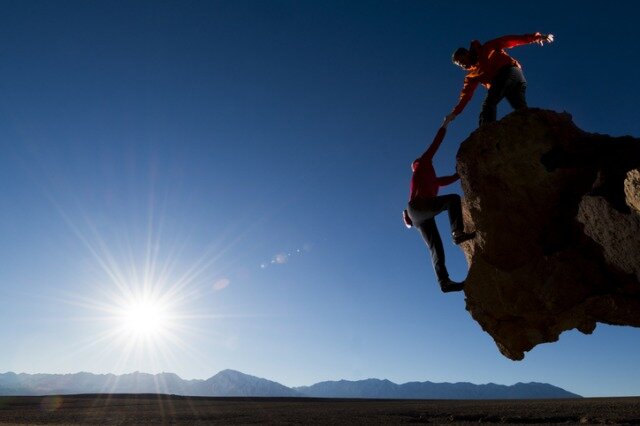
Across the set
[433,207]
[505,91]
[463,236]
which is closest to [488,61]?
[505,91]

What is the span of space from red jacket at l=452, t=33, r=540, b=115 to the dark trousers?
11cm

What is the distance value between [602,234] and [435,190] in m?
2.20

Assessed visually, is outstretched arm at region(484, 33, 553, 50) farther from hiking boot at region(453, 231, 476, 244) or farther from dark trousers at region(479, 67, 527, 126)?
hiking boot at region(453, 231, 476, 244)

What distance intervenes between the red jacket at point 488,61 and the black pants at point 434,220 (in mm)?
1296

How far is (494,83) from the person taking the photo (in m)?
5.79

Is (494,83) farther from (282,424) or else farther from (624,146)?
(282,424)

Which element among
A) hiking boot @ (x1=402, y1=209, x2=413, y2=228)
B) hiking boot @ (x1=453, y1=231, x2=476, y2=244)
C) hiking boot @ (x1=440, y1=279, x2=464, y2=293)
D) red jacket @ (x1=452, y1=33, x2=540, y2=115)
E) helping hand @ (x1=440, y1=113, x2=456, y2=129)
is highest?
red jacket @ (x1=452, y1=33, x2=540, y2=115)

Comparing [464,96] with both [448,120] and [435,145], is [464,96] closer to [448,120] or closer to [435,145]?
[448,120]

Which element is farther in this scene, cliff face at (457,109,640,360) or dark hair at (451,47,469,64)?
dark hair at (451,47,469,64)

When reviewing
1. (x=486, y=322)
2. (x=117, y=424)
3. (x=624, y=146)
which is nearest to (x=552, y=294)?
(x=486, y=322)

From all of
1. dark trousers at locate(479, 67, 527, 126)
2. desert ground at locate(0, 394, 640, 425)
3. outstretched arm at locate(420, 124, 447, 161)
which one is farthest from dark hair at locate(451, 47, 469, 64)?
desert ground at locate(0, 394, 640, 425)

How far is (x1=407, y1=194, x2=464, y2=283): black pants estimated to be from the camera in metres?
5.86

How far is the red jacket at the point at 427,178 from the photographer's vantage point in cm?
610

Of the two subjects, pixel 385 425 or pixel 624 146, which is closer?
pixel 624 146
